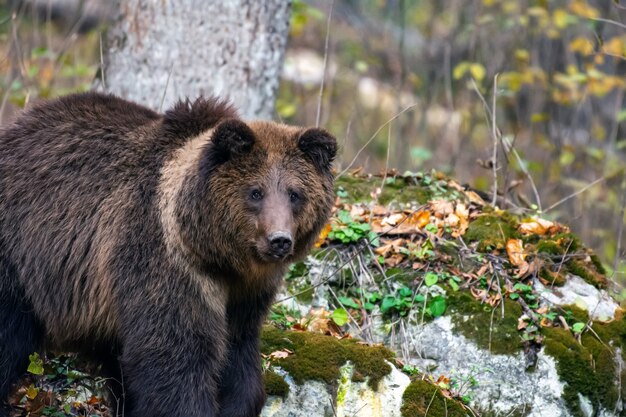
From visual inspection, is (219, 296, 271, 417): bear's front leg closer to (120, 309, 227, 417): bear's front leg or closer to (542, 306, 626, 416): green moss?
(120, 309, 227, 417): bear's front leg

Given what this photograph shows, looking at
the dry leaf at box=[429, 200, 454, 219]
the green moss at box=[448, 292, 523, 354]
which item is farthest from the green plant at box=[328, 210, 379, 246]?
the green moss at box=[448, 292, 523, 354]

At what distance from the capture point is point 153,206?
17.6 feet

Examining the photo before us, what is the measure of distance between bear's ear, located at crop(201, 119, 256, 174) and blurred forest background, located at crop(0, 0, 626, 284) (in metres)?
5.74

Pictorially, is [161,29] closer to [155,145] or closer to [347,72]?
[155,145]

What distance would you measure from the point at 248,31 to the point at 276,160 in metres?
3.55

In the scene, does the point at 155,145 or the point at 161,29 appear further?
the point at 161,29

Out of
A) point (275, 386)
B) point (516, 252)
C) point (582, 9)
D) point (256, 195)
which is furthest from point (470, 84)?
point (256, 195)

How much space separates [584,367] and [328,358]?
6.05ft

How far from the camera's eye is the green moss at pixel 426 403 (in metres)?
5.90

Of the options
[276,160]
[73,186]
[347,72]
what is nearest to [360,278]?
[276,160]

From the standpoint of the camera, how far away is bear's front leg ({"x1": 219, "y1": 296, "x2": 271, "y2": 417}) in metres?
5.53

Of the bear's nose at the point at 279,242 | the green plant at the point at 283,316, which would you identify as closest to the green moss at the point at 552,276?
the green plant at the point at 283,316

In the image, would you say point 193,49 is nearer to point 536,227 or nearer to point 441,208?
point 441,208

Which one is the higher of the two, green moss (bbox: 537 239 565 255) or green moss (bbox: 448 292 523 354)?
green moss (bbox: 537 239 565 255)
